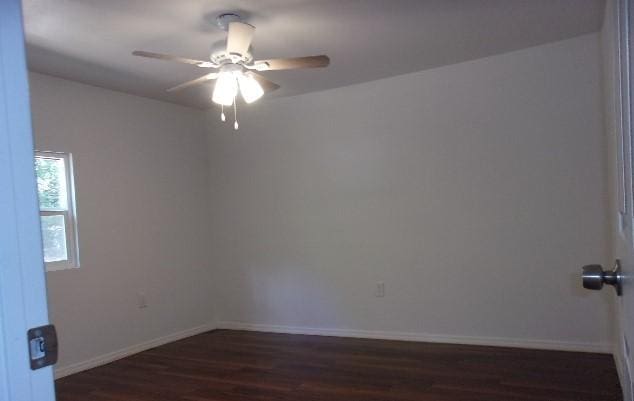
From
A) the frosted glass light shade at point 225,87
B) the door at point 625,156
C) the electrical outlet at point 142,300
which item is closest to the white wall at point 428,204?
the electrical outlet at point 142,300

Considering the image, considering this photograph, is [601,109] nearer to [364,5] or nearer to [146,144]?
[364,5]

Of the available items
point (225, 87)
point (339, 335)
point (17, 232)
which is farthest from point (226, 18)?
point (339, 335)

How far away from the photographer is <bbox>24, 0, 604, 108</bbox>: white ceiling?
2.72 meters

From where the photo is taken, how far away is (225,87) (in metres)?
2.90

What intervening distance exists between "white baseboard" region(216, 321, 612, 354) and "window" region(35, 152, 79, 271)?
6.32 ft

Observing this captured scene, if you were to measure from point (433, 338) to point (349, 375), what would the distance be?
3.45 ft

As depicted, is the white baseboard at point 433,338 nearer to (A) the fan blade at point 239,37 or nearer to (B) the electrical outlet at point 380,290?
(B) the electrical outlet at point 380,290

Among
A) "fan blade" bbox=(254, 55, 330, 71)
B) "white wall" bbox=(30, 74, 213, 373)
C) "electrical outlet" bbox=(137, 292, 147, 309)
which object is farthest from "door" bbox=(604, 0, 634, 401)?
"electrical outlet" bbox=(137, 292, 147, 309)

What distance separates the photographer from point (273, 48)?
3420mm

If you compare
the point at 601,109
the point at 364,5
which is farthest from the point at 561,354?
the point at 364,5

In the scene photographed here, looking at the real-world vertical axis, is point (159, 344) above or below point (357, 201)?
below

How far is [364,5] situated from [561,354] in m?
2.91

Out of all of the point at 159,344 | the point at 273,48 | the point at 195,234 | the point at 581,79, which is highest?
the point at 273,48

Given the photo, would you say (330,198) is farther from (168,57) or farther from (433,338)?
(168,57)
